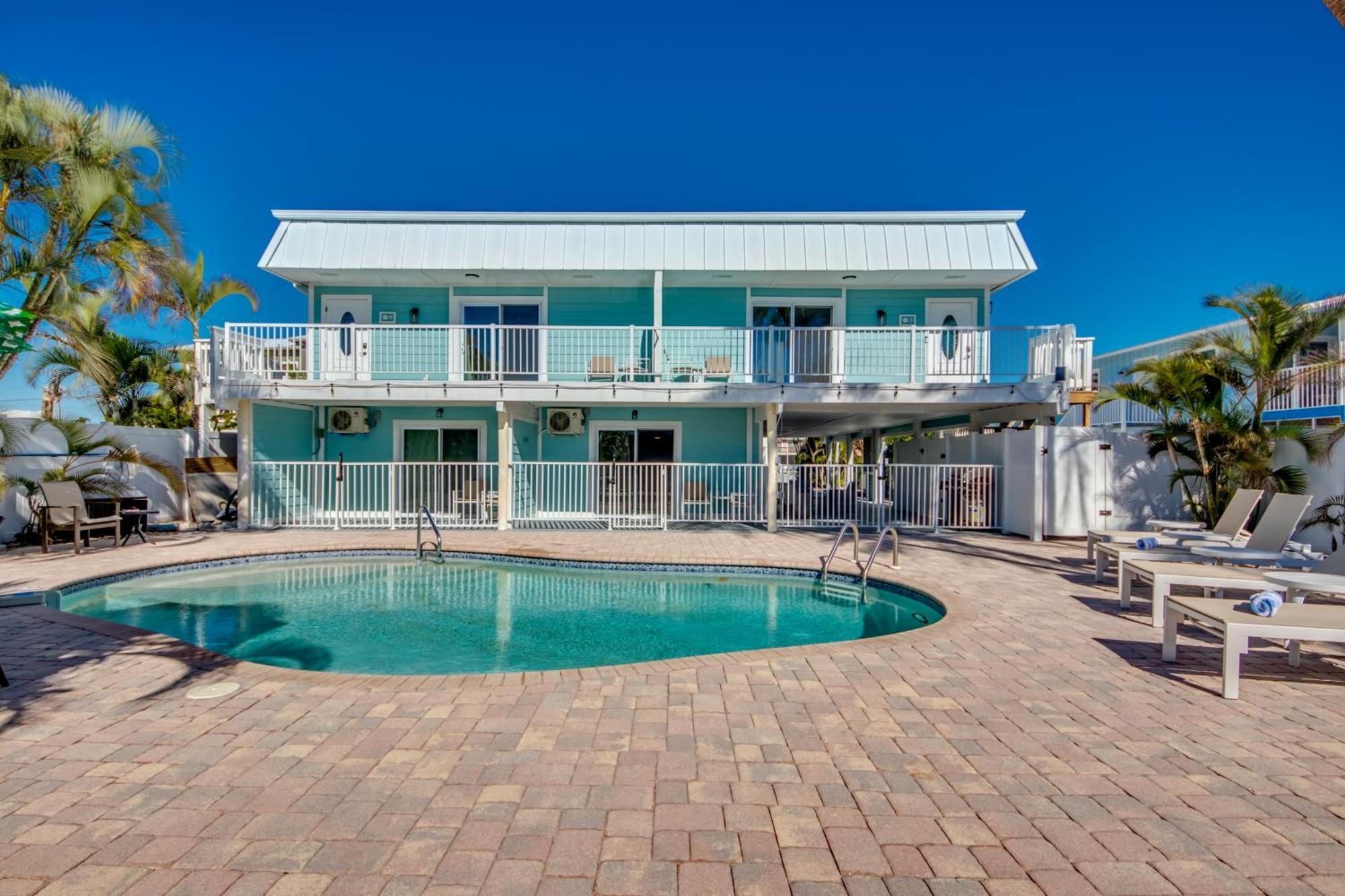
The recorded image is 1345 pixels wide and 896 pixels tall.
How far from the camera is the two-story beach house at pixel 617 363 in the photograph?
13406 millimetres

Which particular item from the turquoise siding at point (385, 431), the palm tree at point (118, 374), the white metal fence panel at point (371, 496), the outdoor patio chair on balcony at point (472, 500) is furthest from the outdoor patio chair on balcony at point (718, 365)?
the palm tree at point (118, 374)

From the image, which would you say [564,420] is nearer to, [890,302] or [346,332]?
[346,332]

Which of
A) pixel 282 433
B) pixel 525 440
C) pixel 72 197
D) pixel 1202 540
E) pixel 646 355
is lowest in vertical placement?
pixel 1202 540

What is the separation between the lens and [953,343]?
1477 cm

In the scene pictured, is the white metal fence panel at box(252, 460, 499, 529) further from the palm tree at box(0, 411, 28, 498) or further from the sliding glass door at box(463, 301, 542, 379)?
the palm tree at box(0, 411, 28, 498)

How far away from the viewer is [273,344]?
44.4 feet

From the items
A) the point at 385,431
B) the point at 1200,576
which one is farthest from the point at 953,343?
the point at 385,431

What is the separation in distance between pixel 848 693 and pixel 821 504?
10.5m

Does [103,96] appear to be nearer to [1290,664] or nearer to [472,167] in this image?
[1290,664]

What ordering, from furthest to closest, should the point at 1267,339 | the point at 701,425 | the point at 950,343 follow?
1. the point at 701,425
2. the point at 950,343
3. the point at 1267,339

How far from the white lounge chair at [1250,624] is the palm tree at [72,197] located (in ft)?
44.5

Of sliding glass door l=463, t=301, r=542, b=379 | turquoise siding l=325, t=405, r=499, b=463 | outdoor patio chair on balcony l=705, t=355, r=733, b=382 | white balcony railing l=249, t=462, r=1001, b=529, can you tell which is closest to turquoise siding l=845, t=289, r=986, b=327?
outdoor patio chair on balcony l=705, t=355, r=733, b=382

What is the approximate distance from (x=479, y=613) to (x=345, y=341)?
9.87m

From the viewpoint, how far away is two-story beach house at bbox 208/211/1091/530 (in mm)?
13406
